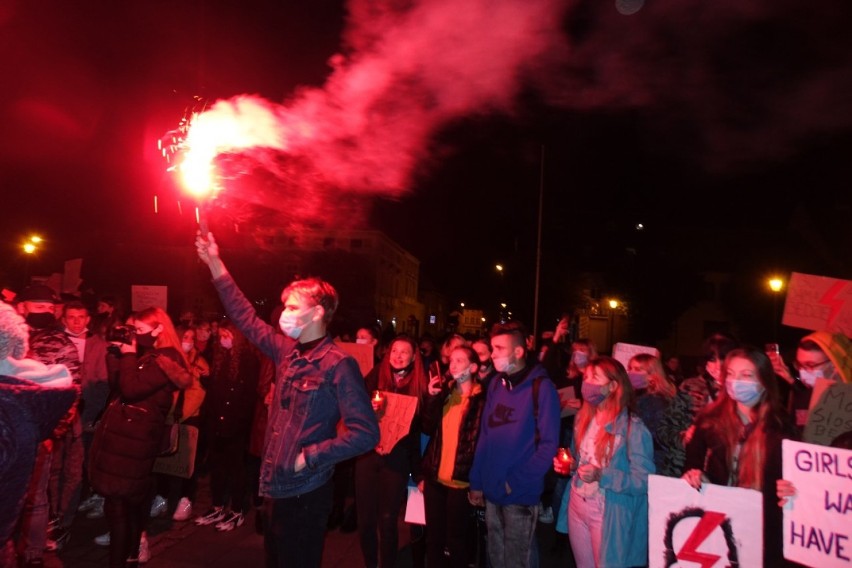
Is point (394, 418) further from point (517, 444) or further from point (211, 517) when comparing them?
point (211, 517)

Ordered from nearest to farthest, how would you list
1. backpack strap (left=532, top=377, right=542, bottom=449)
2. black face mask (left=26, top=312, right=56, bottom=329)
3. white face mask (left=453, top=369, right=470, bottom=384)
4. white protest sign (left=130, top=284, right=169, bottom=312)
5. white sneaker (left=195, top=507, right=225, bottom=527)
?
→ backpack strap (left=532, top=377, right=542, bottom=449), white face mask (left=453, top=369, right=470, bottom=384), black face mask (left=26, top=312, right=56, bottom=329), white sneaker (left=195, top=507, right=225, bottom=527), white protest sign (left=130, top=284, right=169, bottom=312)

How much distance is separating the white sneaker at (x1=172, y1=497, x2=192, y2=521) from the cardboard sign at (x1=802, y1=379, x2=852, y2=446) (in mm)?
6370

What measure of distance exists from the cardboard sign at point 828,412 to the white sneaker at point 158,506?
6740mm

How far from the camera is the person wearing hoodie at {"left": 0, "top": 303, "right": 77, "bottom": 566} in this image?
2.29 meters

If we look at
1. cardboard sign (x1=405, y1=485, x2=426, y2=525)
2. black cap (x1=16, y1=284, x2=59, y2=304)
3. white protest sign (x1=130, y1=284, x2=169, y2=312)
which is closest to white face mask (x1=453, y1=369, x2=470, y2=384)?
cardboard sign (x1=405, y1=485, x2=426, y2=525)

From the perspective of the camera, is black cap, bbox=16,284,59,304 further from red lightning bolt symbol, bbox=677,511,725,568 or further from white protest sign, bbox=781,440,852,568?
white protest sign, bbox=781,440,852,568

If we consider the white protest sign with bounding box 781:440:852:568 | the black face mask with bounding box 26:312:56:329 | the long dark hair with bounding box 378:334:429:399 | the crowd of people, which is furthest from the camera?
the black face mask with bounding box 26:312:56:329

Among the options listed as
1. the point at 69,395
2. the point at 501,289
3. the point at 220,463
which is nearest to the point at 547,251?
the point at 501,289

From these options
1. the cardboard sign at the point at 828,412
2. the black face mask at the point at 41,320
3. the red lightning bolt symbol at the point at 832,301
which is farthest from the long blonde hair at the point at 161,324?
the red lightning bolt symbol at the point at 832,301

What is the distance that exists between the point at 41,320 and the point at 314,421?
403cm

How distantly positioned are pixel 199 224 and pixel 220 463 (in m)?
3.97

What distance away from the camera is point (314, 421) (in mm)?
3561

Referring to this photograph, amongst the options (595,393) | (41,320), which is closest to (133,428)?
(41,320)

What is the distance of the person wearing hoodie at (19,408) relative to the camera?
2295 millimetres
